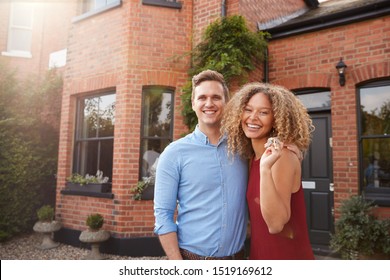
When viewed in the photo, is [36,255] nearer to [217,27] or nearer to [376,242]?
[217,27]

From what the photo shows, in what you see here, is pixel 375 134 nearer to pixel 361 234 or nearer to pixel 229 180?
pixel 361 234

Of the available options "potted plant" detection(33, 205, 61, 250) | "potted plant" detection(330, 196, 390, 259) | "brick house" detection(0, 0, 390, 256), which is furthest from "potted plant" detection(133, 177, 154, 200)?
"potted plant" detection(330, 196, 390, 259)

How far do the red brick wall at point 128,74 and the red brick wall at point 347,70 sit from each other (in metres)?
2.08

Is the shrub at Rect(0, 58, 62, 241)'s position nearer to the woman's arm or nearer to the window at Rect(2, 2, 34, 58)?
the window at Rect(2, 2, 34, 58)

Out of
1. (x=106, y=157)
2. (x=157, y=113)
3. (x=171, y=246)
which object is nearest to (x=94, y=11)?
(x=157, y=113)

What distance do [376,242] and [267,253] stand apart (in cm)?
311

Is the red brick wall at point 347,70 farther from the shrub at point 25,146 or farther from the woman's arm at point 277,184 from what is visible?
the shrub at point 25,146

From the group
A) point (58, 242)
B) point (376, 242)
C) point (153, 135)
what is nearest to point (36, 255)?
point (58, 242)

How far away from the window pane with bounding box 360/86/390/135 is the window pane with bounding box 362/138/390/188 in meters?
0.16

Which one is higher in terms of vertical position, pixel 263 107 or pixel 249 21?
pixel 249 21

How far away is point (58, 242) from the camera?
18.9 ft

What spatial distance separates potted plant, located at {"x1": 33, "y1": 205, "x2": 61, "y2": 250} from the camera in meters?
5.49

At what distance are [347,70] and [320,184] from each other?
1.82 meters

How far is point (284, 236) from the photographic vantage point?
5.34ft
